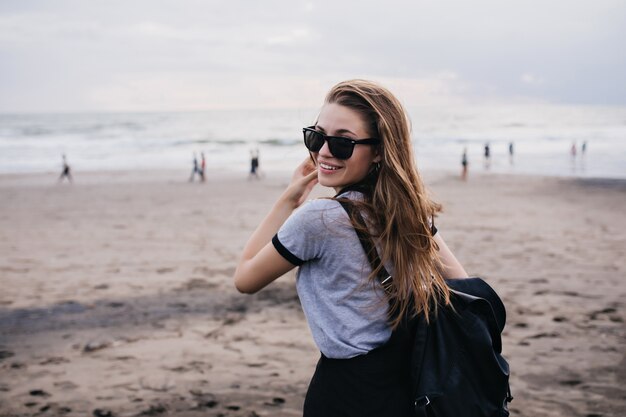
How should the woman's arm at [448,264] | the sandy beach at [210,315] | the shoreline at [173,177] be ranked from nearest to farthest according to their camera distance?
1. the woman's arm at [448,264]
2. the sandy beach at [210,315]
3. the shoreline at [173,177]

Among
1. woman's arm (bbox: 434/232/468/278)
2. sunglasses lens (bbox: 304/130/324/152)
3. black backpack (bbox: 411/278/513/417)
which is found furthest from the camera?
woman's arm (bbox: 434/232/468/278)

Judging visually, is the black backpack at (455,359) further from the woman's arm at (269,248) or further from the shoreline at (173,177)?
the shoreline at (173,177)

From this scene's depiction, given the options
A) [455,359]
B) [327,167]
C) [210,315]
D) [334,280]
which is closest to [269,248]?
[334,280]

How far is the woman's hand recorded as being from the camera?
1.82 metres

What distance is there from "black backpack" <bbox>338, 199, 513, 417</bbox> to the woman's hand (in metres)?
0.34

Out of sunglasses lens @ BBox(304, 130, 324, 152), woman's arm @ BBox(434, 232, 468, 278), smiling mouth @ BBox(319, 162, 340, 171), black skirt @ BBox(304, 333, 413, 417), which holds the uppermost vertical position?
sunglasses lens @ BBox(304, 130, 324, 152)

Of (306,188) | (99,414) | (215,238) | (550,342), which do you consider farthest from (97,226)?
(306,188)

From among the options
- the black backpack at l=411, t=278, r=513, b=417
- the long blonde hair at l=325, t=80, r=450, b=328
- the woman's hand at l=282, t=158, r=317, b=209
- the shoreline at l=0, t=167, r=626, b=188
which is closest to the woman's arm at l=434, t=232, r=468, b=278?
the long blonde hair at l=325, t=80, r=450, b=328

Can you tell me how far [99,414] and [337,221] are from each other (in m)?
3.66

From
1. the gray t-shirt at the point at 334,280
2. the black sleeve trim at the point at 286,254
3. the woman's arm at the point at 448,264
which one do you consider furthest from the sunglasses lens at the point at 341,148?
the woman's arm at the point at 448,264

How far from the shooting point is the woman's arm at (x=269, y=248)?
1594 mm

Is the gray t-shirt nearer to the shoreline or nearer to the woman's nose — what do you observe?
the woman's nose

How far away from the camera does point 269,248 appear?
62.4 inches

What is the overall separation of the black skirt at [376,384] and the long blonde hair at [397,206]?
100 mm
